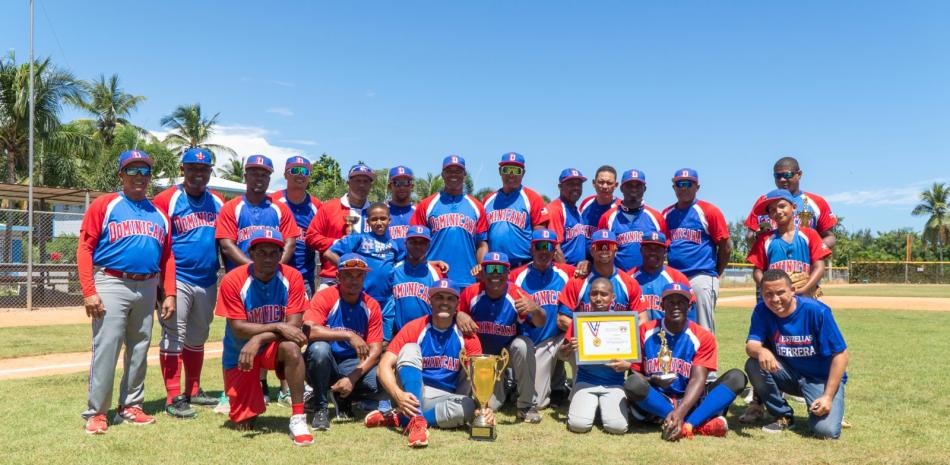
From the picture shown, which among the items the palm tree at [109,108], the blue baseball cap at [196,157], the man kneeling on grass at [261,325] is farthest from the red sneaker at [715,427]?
the palm tree at [109,108]

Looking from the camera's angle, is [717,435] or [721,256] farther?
[721,256]

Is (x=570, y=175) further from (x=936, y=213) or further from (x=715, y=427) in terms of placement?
(x=936, y=213)

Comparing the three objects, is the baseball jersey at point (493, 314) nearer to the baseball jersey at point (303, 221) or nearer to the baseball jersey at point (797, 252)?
the baseball jersey at point (303, 221)

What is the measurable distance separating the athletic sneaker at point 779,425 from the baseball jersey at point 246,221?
491 cm

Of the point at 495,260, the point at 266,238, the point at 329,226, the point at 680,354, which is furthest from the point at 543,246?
the point at 266,238

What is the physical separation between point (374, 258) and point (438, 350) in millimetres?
1399

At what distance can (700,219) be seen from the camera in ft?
24.3

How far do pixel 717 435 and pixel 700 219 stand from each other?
8.66 feet

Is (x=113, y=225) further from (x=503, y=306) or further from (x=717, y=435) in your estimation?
(x=717, y=435)

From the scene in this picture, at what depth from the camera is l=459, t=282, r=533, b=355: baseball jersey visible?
6.45 meters

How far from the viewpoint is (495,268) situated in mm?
6184

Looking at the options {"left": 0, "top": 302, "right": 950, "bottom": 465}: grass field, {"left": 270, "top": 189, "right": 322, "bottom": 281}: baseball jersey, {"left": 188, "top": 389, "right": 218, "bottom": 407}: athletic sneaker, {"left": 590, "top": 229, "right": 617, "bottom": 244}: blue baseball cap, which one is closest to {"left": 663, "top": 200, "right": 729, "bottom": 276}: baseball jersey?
{"left": 590, "top": 229, "right": 617, "bottom": 244}: blue baseball cap

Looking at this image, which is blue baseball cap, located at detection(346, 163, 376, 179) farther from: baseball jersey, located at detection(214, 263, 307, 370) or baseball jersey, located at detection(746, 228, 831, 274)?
baseball jersey, located at detection(746, 228, 831, 274)

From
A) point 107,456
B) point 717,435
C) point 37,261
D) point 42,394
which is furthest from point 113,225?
point 37,261
